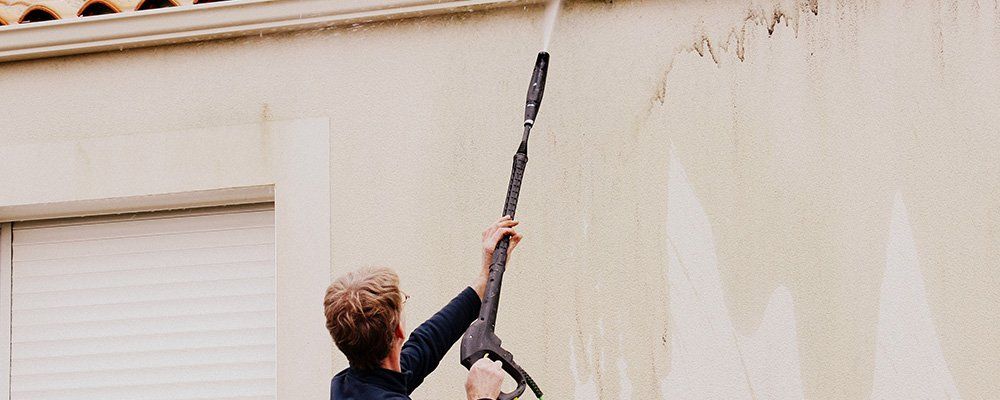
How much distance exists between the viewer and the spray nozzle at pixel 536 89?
3982 millimetres

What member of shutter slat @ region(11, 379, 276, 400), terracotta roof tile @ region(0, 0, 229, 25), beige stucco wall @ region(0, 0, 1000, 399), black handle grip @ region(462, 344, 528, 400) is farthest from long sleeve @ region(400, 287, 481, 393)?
terracotta roof tile @ region(0, 0, 229, 25)

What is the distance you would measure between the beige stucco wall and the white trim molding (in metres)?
0.08

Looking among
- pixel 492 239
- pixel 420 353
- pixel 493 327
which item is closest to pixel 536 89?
pixel 492 239

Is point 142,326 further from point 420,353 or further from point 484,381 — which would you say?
point 484,381

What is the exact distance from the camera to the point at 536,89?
4020 millimetres

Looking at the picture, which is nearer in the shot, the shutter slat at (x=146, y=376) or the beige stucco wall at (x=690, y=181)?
the beige stucco wall at (x=690, y=181)

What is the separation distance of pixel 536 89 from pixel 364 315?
1.07 metres

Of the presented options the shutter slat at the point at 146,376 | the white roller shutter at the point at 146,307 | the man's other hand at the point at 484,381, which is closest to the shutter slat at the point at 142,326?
the white roller shutter at the point at 146,307

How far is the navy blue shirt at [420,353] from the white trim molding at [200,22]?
1241 millimetres

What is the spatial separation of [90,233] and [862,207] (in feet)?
9.80

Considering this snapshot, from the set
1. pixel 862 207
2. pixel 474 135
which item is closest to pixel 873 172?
pixel 862 207

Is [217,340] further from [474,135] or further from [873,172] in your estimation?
[873,172]

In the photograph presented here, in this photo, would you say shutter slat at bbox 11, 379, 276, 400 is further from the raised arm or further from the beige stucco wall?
the raised arm

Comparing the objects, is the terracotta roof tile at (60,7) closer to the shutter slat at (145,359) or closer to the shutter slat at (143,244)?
the shutter slat at (143,244)
